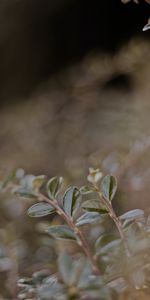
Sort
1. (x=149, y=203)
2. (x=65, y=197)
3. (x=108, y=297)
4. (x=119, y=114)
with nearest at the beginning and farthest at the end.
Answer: (x=108, y=297)
(x=65, y=197)
(x=149, y=203)
(x=119, y=114)

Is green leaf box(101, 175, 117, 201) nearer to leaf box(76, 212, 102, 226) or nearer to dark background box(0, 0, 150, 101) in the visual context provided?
leaf box(76, 212, 102, 226)

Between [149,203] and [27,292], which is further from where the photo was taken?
[149,203]

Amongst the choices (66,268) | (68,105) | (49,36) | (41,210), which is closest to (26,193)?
(41,210)

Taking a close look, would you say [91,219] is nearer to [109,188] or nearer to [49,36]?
[109,188]

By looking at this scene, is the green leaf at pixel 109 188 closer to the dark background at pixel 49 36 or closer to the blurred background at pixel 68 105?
the blurred background at pixel 68 105

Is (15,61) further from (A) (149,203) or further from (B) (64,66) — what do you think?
(A) (149,203)

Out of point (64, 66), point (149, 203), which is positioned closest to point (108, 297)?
point (149, 203)
